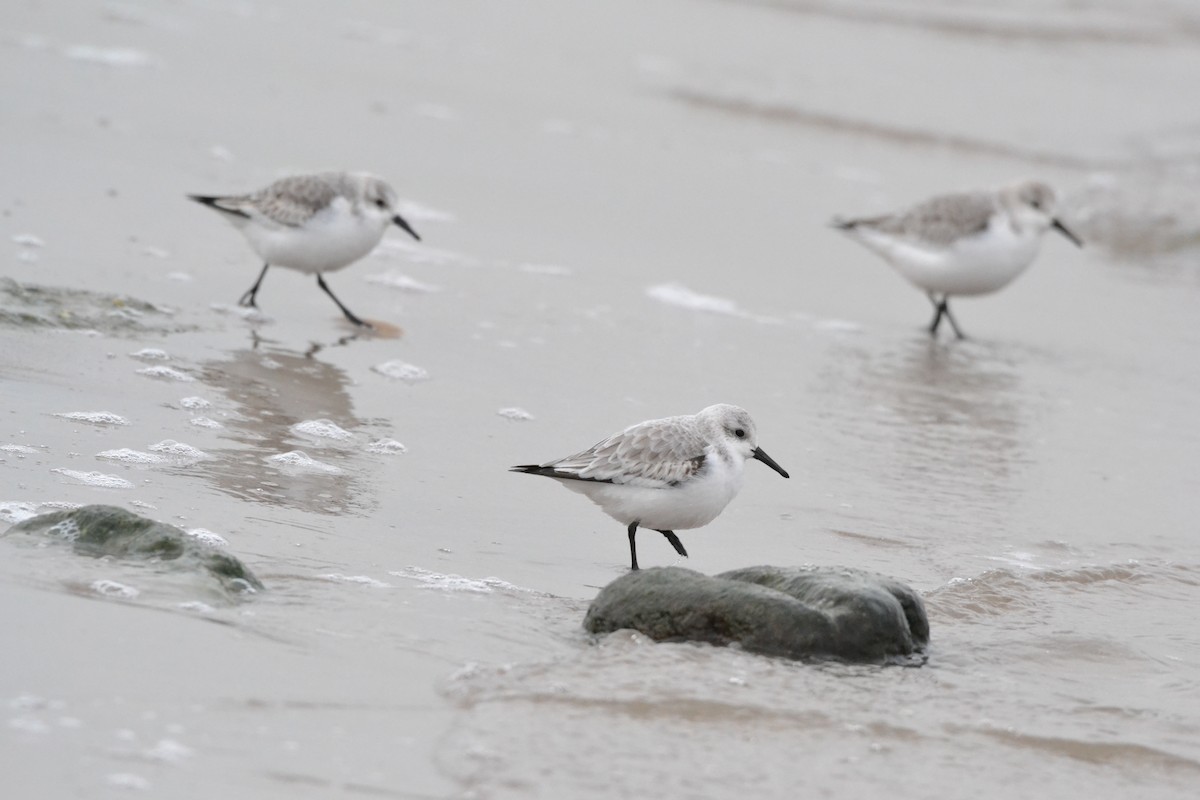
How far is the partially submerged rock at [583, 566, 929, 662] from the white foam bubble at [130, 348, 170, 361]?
3.10 meters

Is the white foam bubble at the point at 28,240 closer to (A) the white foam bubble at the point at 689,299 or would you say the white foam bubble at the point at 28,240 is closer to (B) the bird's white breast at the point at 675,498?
Answer: (A) the white foam bubble at the point at 689,299

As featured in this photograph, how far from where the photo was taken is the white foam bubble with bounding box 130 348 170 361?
7.07 metres

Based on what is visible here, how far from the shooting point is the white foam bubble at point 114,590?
4398 millimetres

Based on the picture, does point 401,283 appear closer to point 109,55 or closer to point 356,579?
point 356,579

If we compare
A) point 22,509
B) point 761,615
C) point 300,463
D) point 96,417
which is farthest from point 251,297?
point 761,615

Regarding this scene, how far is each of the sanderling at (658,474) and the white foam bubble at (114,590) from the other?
140cm

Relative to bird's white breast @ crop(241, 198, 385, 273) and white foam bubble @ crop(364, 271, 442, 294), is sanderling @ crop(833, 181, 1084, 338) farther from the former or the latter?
bird's white breast @ crop(241, 198, 385, 273)

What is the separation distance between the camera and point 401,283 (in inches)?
372

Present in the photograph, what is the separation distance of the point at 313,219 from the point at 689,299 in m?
2.56

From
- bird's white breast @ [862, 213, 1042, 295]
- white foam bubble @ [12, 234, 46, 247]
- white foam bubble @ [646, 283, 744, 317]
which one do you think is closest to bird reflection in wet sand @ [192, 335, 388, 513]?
white foam bubble @ [12, 234, 46, 247]

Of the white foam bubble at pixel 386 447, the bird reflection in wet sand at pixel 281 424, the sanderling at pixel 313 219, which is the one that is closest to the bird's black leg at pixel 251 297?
the sanderling at pixel 313 219

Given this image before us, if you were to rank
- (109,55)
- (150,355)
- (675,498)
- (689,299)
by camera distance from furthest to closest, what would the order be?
(109,55) → (689,299) → (150,355) → (675,498)

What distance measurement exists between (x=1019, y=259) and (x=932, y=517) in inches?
175

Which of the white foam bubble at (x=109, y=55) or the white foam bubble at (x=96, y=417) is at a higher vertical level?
the white foam bubble at (x=109, y=55)
